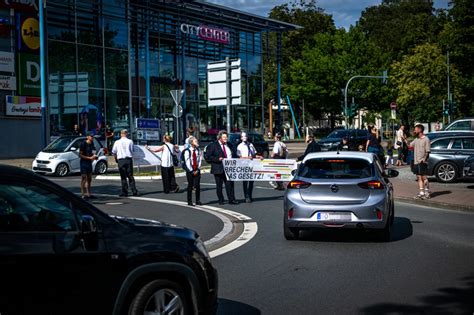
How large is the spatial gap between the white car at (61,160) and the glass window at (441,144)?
12.8 m

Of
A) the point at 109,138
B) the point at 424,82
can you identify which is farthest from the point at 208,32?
the point at 424,82

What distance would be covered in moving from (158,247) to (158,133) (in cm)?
2366

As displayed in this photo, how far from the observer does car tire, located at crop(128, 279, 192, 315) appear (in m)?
4.69

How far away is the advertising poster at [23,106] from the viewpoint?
34.2 meters

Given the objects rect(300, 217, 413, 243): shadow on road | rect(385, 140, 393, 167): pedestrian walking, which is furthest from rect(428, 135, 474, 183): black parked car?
rect(300, 217, 413, 243): shadow on road

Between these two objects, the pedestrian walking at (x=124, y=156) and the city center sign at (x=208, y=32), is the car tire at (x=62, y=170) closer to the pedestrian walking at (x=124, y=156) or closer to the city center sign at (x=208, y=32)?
the pedestrian walking at (x=124, y=156)

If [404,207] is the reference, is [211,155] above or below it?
above

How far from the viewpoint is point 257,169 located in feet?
56.7

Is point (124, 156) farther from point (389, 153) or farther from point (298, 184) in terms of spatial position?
point (389, 153)

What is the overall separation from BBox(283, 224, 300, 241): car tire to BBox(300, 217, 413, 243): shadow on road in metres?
0.23

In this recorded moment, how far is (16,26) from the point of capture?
34.5 metres

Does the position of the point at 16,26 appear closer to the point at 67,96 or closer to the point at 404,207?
the point at 67,96

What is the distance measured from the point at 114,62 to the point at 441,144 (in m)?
23.9

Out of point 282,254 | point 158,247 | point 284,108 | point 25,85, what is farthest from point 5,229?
point 284,108
